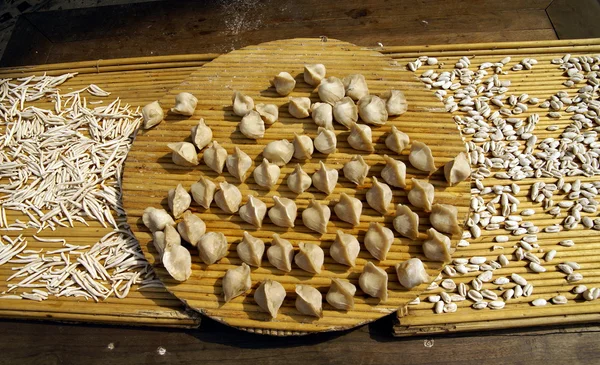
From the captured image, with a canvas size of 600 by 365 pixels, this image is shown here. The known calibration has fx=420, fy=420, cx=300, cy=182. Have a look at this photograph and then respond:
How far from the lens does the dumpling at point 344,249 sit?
1.45m

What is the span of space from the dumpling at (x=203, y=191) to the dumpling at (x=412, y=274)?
739mm

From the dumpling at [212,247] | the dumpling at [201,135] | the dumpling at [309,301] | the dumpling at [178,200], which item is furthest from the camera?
the dumpling at [201,135]

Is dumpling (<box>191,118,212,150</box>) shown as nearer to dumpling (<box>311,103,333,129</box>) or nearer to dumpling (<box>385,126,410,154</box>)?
dumpling (<box>311,103,333,129</box>)

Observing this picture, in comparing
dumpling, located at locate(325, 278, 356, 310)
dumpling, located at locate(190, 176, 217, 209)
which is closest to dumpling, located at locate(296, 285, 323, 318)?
dumpling, located at locate(325, 278, 356, 310)

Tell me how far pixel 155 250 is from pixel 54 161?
2.46 ft

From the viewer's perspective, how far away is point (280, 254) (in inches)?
57.7

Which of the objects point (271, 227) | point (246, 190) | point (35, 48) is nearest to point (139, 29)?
point (35, 48)

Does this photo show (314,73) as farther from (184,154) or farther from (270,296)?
(270,296)

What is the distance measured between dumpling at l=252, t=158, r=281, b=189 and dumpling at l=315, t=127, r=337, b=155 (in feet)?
0.63

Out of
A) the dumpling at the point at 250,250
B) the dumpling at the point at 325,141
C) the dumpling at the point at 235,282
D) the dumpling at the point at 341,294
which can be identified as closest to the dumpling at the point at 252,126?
the dumpling at the point at 325,141

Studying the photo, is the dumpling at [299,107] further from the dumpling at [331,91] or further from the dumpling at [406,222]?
the dumpling at [406,222]

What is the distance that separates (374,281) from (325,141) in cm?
57

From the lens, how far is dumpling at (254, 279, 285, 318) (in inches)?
54.6

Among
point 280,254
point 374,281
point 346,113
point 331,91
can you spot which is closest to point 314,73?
point 331,91
